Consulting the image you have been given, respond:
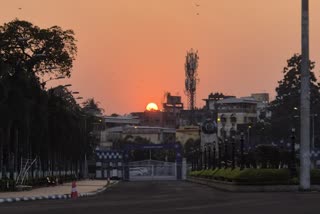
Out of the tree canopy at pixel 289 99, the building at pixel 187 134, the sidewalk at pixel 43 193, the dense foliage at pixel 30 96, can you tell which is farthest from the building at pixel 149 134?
the sidewalk at pixel 43 193

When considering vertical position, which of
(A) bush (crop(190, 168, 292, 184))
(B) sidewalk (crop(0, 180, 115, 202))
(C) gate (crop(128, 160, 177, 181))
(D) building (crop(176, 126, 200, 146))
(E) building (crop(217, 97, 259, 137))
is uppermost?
(E) building (crop(217, 97, 259, 137))

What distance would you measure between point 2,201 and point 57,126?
2558cm

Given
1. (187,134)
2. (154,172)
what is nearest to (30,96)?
(154,172)

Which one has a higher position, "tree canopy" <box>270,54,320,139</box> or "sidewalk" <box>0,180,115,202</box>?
"tree canopy" <box>270,54,320,139</box>

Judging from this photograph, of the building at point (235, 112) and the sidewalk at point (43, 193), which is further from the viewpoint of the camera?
the building at point (235, 112)

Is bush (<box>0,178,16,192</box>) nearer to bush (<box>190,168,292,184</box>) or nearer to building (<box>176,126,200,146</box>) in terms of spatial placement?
bush (<box>190,168,292,184</box>)

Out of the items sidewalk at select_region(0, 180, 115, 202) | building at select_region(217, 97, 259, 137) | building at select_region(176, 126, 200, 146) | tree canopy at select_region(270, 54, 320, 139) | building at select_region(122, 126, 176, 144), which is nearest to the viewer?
sidewalk at select_region(0, 180, 115, 202)

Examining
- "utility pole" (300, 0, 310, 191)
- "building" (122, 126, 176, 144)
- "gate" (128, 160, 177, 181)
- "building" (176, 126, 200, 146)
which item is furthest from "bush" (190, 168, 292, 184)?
"building" (122, 126, 176, 144)

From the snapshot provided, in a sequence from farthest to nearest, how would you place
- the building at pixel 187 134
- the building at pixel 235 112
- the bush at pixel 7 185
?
the building at pixel 235 112, the building at pixel 187 134, the bush at pixel 7 185

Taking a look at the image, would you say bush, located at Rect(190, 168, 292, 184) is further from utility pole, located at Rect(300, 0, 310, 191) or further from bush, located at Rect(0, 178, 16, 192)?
bush, located at Rect(0, 178, 16, 192)

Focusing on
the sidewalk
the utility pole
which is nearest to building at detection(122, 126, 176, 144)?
the sidewalk

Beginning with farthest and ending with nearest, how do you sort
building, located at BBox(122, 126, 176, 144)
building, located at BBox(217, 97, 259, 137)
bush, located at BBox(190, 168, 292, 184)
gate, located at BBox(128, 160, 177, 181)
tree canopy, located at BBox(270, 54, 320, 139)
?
building, located at BBox(122, 126, 176, 144), building, located at BBox(217, 97, 259, 137), tree canopy, located at BBox(270, 54, 320, 139), gate, located at BBox(128, 160, 177, 181), bush, located at BBox(190, 168, 292, 184)

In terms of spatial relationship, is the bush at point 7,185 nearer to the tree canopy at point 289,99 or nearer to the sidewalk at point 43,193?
the sidewalk at point 43,193

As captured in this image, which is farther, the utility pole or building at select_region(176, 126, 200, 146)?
building at select_region(176, 126, 200, 146)
